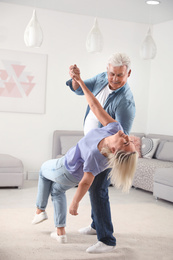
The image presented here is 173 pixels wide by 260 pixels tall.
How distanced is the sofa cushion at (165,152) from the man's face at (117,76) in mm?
3196

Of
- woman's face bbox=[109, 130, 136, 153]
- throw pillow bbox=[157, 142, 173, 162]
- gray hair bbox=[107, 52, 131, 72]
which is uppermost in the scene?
gray hair bbox=[107, 52, 131, 72]

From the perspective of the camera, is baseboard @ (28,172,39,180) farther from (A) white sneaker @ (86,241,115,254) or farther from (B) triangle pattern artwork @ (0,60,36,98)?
(A) white sneaker @ (86,241,115,254)

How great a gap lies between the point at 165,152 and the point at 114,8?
7.27 ft

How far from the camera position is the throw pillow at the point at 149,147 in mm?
6066

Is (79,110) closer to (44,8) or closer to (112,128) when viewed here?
(44,8)

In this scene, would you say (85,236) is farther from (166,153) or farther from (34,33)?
(166,153)

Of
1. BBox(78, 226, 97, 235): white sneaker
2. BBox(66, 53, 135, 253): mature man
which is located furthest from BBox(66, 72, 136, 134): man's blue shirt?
BBox(78, 226, 97, 235): white sneaker

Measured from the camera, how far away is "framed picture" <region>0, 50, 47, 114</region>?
6.07 meters

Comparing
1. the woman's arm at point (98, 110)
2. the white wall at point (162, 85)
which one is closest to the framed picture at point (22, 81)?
the white wall at point (162, 85)

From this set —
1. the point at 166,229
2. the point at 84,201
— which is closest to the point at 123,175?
the point at 166,229

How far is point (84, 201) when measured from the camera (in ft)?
15.7

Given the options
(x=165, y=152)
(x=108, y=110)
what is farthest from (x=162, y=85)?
(x=108, y=110)

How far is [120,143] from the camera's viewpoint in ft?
8.61

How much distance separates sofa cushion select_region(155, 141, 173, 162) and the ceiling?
1936 millimetres
